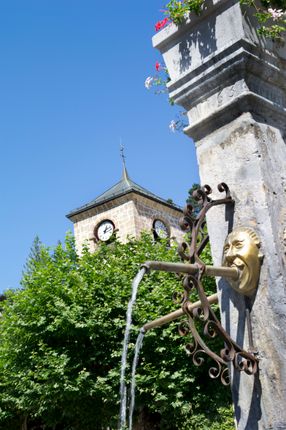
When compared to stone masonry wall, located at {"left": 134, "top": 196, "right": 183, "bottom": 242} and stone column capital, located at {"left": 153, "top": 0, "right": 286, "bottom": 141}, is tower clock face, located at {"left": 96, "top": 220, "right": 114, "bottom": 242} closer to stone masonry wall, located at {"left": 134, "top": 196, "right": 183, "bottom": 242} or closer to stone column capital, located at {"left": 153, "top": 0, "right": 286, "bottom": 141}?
stone masonry wall, located at {"left": 134, "top": 196, "right": 183, "bottom": 242}

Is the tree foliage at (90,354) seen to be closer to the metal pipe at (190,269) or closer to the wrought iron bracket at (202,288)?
the wrought iron bracket at (202,288)

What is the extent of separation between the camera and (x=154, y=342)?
12.8 meters

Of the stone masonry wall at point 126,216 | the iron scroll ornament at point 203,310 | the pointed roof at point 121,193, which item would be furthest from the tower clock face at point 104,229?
the iron scroll ornament at point 203,310

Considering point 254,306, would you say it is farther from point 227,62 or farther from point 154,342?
point 154,342

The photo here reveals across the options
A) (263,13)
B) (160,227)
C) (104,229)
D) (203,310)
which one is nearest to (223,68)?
(263,13)

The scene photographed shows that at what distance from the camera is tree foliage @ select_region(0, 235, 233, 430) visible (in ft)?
40.9

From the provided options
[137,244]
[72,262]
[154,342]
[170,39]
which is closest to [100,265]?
[72,262]

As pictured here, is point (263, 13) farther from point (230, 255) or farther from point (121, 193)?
point (121, 193)

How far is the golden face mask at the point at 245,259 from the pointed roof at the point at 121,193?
91.0 ft

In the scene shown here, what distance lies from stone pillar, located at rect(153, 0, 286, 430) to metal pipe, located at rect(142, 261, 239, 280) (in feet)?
0.47

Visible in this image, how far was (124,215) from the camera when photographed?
30.3m

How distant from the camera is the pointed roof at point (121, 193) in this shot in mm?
31000

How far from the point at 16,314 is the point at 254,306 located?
12.6 meters

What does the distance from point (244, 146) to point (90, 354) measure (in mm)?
11206
